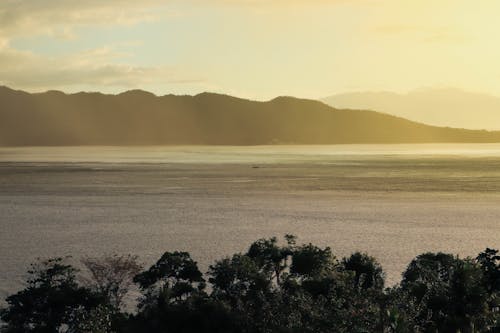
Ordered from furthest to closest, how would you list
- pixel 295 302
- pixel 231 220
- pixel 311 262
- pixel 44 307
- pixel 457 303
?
1. pixel 231 220
2. pixel 311 262
3. pixel 44 307
4. pixel 295 302
5. pixel 457 303

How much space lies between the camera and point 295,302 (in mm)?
38781

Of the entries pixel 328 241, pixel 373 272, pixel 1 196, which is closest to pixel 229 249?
pixel 328 241

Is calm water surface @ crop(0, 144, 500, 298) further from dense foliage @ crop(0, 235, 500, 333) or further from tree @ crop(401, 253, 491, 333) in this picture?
tree @ crop(401, 253, 491, 333)

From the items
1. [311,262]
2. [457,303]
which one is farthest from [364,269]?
[457,303]

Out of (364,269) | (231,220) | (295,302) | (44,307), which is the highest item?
(295,302)

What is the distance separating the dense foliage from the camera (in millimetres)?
34094

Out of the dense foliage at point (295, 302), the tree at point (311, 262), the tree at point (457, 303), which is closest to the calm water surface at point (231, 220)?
the dense foliage at point (295, 302)

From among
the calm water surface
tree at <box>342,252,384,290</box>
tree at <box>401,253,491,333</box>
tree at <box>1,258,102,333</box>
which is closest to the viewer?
tree at <box>401,253,491,333</box>

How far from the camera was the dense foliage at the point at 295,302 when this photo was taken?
34.1m

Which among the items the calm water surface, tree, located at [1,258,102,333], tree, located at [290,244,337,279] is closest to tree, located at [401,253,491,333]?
tree, located at [290,244,337,279]

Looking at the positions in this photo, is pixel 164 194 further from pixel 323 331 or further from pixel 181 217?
pixel 323 331

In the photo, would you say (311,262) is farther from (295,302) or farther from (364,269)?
(295,302)

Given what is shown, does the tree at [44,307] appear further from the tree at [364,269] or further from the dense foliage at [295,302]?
the tree at [364,269]

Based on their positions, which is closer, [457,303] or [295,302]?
[457,303]
